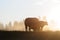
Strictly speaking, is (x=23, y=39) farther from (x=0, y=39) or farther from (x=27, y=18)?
(x=27, y=18)

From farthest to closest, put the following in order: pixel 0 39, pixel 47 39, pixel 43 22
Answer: pixel 43 22 < pixel 47 39 < pixel 0 39

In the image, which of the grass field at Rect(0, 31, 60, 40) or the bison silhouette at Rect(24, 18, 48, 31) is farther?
the bison silhouette at Rect(24, 18, 48, 31)

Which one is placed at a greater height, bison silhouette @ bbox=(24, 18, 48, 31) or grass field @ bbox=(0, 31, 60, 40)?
bison silhouette @ bbox=(24, 18, 48, 31)

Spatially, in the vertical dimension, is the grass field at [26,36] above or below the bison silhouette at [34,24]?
below

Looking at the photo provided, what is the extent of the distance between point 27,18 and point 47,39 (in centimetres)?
1378

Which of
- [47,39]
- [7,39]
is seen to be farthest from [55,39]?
[7,39]

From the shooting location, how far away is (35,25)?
27.7 metres

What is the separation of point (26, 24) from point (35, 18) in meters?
1.89

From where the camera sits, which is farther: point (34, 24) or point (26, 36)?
point (34, 24)

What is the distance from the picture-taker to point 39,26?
27875 mm

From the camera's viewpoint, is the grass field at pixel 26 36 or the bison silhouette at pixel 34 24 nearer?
the grass field at pixel 26 36

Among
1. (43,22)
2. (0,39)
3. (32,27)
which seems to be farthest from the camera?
(43,22)

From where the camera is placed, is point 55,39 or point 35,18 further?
point 35,18

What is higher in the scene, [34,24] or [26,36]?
[34,24]
